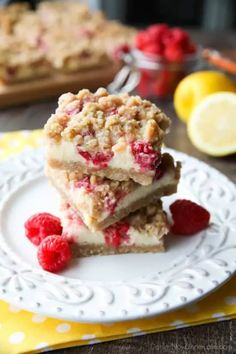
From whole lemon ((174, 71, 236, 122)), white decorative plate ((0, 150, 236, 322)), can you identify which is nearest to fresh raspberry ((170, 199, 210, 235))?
white decorative plate ((0, 150, 236, 322))

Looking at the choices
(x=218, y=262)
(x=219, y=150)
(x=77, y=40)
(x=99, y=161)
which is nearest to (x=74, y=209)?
(x=99, y=161)

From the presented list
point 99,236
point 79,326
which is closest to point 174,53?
point 99,236

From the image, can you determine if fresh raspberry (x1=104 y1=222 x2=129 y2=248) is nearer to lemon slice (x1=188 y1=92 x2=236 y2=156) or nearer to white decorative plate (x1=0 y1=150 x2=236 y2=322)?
white decorative plate (x1=0 y1=150 x2=236 y2=322)

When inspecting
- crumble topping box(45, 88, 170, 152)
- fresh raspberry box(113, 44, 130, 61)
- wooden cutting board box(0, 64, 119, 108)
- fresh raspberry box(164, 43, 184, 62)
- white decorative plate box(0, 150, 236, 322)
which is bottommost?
wooden cutting board box(0, 64, 119, 108)

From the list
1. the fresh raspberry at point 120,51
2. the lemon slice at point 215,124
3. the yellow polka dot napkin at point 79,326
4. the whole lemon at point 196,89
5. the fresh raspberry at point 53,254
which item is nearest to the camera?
the yellow polka dot napkin at point 79,326

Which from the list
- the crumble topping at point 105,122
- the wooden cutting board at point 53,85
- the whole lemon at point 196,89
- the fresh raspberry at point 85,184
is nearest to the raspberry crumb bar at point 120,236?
the fresh raspberry at point 85,184

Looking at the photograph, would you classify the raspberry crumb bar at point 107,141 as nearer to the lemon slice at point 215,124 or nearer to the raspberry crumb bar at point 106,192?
the raspberry crumb bar at point 106,192
